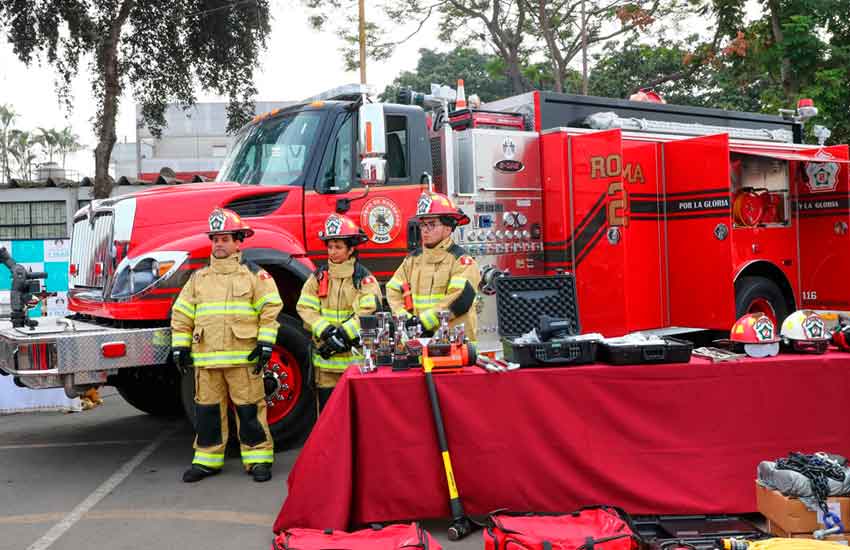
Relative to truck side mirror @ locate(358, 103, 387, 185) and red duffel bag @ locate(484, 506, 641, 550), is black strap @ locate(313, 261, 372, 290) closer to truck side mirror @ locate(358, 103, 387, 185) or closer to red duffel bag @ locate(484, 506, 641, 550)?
truck side mirror @ locate(358, 103, 387, 185)

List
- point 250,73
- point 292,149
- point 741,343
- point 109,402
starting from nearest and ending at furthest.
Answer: point 741,343, point 292,149, point 109,402, point 250,73

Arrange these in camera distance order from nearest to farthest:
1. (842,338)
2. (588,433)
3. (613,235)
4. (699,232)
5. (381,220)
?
(588,433)
(842,338)
(381,220)
(613,235)
(699,232)

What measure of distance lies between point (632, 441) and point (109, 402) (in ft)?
22.3

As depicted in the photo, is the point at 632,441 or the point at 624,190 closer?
the point at 632,441

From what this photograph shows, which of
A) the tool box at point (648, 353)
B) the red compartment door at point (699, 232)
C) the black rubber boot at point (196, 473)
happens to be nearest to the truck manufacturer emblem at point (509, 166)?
the red compartment door at point (699, 232)

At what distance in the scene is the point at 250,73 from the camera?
15805 millimetres

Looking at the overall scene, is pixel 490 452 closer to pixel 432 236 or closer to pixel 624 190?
pixel 432 236

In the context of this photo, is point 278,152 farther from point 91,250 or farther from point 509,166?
point 509,166

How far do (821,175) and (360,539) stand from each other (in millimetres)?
7808

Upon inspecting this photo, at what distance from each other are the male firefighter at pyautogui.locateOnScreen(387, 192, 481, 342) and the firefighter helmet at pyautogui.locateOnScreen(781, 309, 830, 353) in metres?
2.01

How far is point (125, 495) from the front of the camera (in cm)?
581

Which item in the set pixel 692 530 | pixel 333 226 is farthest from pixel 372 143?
pixel 692 530

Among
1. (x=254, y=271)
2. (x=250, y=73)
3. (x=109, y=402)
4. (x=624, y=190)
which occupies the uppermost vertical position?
(x=250, y=73)

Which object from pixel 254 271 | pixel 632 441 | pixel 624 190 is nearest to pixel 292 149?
pixel 254 271
